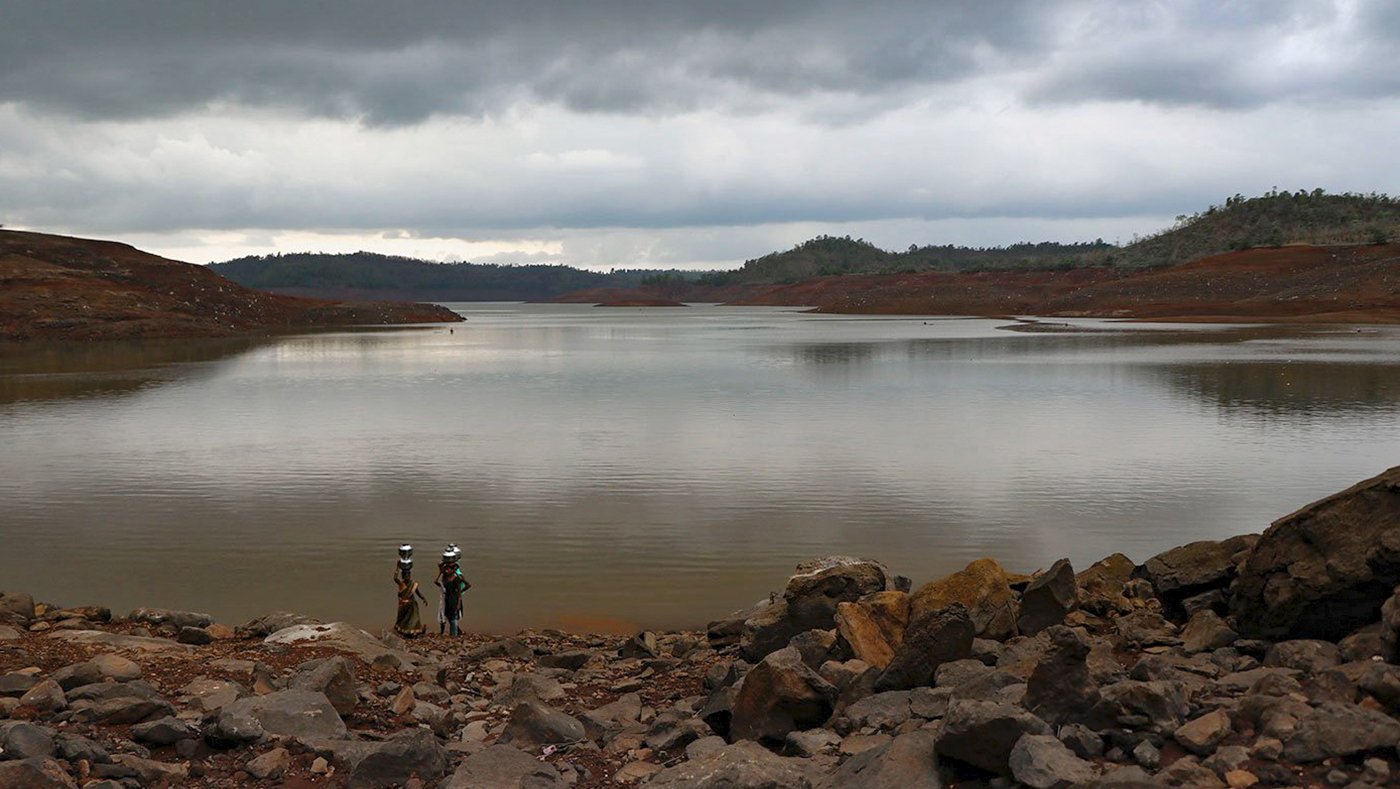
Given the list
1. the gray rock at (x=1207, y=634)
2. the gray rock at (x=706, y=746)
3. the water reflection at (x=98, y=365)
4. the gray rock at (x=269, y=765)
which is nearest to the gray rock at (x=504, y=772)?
Result: the gray rock at (x=706, y=746)

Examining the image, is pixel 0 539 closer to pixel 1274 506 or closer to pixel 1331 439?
pixel 1274 506

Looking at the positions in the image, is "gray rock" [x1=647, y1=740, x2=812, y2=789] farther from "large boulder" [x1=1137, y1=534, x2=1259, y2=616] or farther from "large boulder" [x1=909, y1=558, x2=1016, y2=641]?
"large boulder" [x1=1137, y1=534, x2=1259, y2=616]

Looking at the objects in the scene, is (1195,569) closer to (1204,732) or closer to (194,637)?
(1204,732)

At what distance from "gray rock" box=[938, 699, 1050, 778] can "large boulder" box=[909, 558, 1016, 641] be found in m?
3.08

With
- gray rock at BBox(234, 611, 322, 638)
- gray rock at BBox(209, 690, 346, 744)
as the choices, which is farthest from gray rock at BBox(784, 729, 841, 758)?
gray rock at BBox(234, 611, 322, 638)

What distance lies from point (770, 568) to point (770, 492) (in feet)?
15.7

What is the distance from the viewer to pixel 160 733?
24.4 feet

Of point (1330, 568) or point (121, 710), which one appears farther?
point (1330, 568)

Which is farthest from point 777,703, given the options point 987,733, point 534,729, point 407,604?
point 407,604

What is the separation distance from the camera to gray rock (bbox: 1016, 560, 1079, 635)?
980cm

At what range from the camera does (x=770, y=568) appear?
1440 centimetres

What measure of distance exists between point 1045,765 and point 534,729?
3.63 meters

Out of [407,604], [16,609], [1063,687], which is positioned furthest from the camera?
[407,604]

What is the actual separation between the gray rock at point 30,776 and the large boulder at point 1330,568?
8.77 meters
